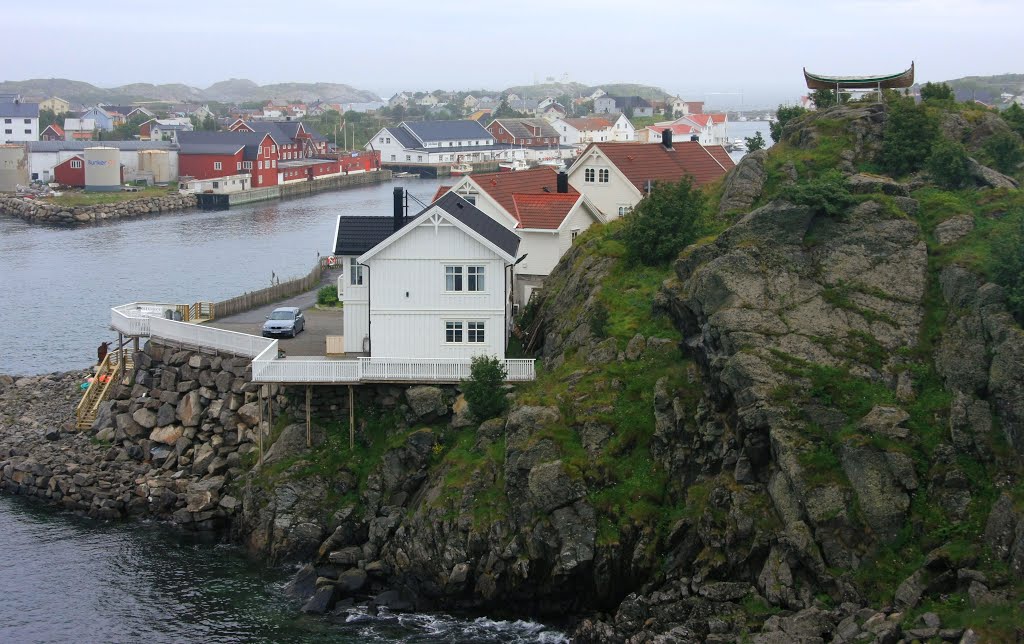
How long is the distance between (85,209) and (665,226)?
80.8 m

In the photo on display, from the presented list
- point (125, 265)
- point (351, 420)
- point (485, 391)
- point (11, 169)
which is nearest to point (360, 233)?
point (351, 420)

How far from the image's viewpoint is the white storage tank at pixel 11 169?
12162 centimetres

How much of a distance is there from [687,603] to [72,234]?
8222cm

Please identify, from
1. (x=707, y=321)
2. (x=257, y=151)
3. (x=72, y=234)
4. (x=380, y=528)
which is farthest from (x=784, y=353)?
(x=257, y=151)

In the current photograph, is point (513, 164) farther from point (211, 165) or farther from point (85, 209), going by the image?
point (85, 209)

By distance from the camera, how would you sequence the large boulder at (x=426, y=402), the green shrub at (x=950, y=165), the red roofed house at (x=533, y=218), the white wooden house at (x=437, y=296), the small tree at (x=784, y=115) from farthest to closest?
the red roofed house at (x=533, y=218)
the small tree at (x=784, y=115)
the white wooden house at (x=437, y=296)
the large boulder at (x=426, y=402)
the green shrub at (x=950, y=165)

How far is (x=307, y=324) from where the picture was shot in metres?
44.8

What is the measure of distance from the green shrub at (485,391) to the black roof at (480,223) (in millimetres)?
4426

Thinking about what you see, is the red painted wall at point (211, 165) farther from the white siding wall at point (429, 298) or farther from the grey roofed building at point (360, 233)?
the white siding wall at point (429, 298)

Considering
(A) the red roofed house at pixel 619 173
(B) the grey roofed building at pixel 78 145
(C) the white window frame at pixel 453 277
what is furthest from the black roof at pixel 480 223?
(B) the grey roofed building at pixel 78 145

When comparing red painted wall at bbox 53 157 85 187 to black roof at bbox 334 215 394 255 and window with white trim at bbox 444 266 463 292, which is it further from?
window with white trim at bbox 444 266 463 292

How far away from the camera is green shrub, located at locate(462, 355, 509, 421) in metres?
33.9

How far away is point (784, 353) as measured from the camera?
28703mm

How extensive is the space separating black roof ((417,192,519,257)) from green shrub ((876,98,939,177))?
11.1m
